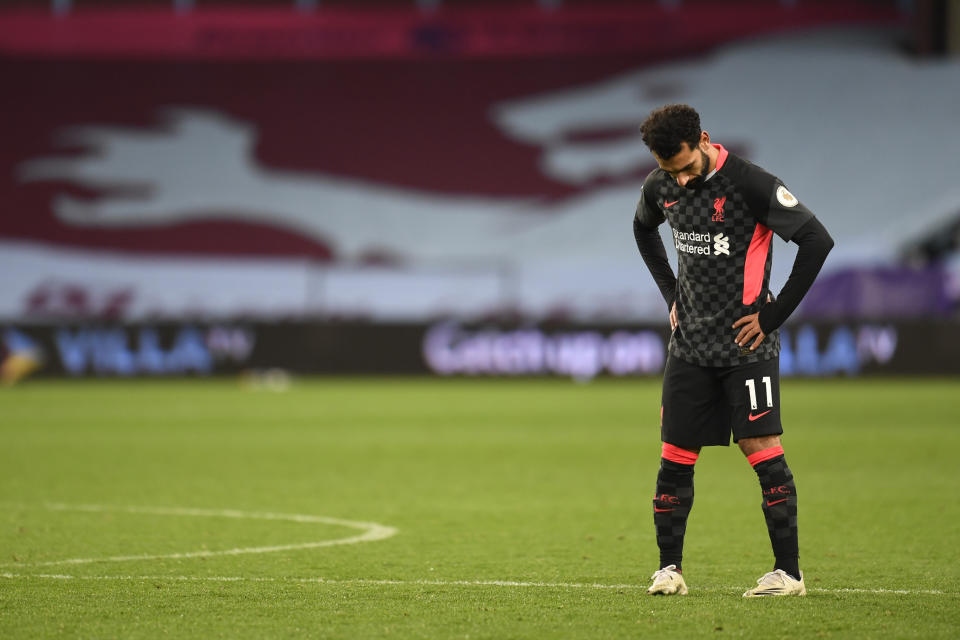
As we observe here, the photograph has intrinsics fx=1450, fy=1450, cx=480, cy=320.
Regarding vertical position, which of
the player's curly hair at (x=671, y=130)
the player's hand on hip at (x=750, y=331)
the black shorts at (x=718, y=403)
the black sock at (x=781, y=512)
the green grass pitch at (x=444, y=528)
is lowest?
the green grass pitch at (x=444, y=528)

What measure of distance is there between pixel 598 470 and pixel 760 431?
5990mm

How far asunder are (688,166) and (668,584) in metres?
1.67

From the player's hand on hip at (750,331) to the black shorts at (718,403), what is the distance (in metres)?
0.10

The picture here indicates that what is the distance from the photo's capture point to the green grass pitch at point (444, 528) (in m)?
5.37

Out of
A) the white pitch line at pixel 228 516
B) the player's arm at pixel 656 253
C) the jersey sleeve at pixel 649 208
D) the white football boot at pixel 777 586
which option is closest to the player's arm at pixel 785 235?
the jersey sleeve at pixel 649 208

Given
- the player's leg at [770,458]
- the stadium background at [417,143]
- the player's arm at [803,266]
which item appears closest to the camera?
the player's arm at [803,266]

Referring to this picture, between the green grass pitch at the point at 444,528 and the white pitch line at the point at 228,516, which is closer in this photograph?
the green grass pitch at the point at 444,528

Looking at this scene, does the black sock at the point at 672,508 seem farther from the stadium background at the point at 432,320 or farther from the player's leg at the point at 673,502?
the stadium background at the point at 432,320

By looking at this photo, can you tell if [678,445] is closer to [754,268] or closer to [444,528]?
[754,268]

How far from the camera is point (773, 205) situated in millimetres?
5711

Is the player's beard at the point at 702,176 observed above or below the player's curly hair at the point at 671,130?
below

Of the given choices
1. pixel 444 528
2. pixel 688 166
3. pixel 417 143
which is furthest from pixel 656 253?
pixel 417 143

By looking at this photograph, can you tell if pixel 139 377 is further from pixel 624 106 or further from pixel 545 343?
pixel 624 106

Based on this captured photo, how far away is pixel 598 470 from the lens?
38.6ft
